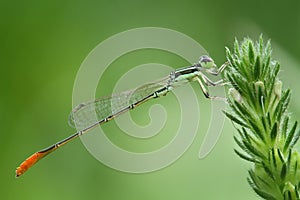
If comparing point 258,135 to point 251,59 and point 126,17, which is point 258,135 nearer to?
point 251,59

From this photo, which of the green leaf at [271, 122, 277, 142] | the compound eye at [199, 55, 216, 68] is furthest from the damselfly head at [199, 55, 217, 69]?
the green leaf at [271, 122, 277, 142]

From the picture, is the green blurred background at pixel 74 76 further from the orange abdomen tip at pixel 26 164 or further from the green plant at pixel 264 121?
the green plant at pixel 264 121

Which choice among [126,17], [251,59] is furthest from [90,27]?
[251,59]

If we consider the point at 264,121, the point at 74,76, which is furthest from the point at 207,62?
the point at 74,76

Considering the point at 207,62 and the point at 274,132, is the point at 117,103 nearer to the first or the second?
the point at 207,62

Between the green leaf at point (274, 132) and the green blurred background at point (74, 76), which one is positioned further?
the green blurred background at point (74, 76)

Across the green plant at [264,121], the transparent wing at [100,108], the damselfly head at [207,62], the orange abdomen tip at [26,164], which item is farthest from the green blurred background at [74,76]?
the green plant at [264,121]

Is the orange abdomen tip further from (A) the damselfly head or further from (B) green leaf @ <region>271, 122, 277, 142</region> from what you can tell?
(B) green leaf @ <region>271, 122, 277, 142</region>
